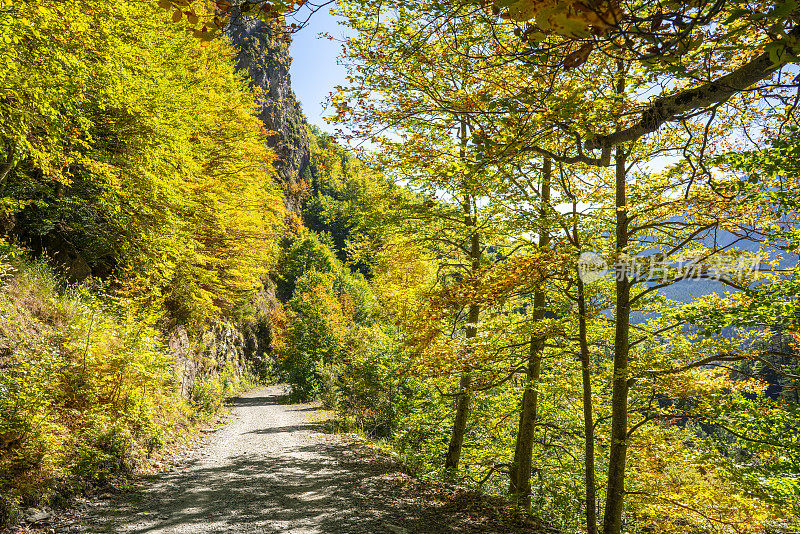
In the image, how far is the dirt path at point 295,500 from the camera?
494 cm

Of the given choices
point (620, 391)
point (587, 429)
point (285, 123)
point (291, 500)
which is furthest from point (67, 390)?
point (285, 123)

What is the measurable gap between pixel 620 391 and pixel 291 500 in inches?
209

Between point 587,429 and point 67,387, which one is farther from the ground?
point 67,387

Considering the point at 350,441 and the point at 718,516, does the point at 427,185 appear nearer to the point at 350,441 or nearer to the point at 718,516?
the point at 718,516

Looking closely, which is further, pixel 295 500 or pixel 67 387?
pixel 295 500

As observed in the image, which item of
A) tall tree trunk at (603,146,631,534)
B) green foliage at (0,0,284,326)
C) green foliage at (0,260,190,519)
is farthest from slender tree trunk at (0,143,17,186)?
tall tree trunk at (603,146,631,534)

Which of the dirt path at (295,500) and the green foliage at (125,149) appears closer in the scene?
the dirt path at (295,500)

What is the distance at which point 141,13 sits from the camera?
7.57 meters

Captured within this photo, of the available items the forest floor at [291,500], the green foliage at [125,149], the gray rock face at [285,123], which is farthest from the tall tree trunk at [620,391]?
the gray rock face at [285,123]

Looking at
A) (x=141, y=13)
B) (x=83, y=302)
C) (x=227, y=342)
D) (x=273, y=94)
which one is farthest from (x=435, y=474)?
(x=273, y=94)

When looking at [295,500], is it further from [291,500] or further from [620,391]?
[620,391]

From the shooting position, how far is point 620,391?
5762 millimetres

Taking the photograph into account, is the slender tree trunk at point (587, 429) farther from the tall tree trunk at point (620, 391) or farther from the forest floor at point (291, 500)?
the forest floor at point (291, 500)

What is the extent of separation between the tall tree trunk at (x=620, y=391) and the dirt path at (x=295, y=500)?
1.18 metres
